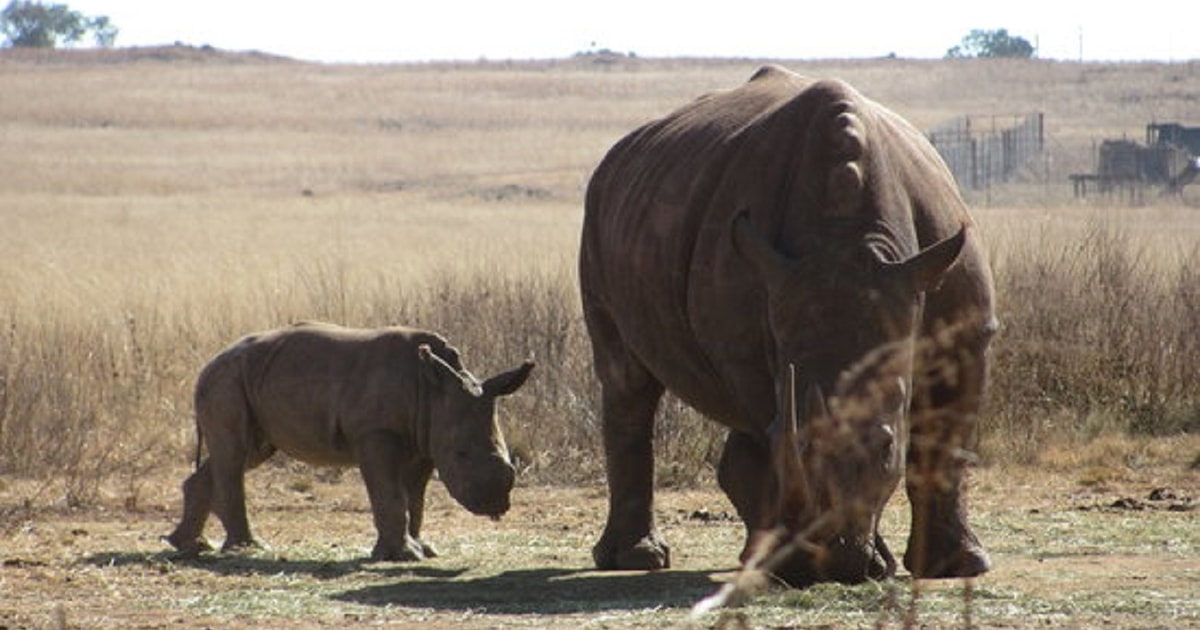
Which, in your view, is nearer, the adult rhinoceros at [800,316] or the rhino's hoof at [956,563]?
the adult rhinoceros at [800,316]

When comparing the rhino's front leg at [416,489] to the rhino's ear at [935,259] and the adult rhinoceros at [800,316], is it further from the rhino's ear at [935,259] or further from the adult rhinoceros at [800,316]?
the rhino's ear at [935,259]

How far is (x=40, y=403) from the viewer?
1322 cm

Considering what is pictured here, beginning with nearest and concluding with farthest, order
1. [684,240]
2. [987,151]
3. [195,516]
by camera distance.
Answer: [684,240], [195,516], [987,151]

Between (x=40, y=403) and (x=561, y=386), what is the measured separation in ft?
9.66

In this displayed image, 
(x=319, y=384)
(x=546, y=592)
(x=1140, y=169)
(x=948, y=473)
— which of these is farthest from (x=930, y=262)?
(x=1140, y=169)

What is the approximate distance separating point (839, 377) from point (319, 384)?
356 centimetres

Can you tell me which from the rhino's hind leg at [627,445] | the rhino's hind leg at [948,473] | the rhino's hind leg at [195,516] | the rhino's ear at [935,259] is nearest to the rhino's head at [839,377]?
the rhino's ear at [935,259]

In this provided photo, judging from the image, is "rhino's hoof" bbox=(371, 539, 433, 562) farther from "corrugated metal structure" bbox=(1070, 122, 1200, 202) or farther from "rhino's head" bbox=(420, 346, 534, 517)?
"corrugated metal structure" bbox=(1070, 122, 1200, 202)

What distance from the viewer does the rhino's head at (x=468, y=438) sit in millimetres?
10219

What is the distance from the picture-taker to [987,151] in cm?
5325

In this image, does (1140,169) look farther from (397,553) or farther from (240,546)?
(397,553)

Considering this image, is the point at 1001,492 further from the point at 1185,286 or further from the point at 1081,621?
the point at 1081,621

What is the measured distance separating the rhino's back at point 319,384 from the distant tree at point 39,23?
350 feet

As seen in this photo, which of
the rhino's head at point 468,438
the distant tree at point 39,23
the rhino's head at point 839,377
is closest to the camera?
the rhino's head at point 839,377
